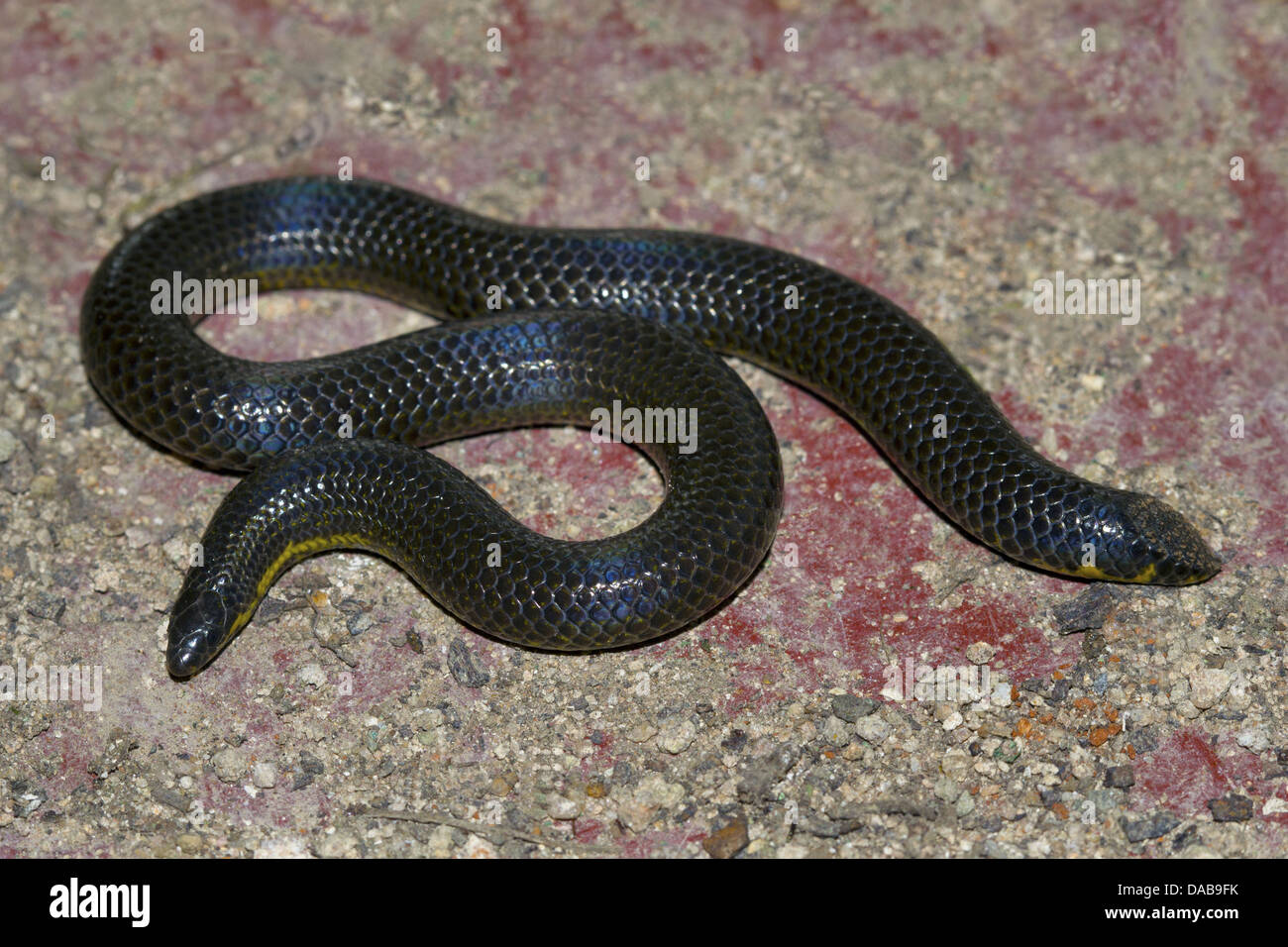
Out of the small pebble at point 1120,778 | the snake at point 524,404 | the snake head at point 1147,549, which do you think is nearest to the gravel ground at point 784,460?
the small pebble at point 1120,778

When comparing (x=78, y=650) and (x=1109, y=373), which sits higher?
(x=1109, y=373)

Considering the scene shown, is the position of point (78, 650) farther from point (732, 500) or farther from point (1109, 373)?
point (1109, 373)

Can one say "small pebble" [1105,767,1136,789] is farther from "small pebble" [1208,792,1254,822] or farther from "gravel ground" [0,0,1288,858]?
"small pebble" [1208,792,1254,822]

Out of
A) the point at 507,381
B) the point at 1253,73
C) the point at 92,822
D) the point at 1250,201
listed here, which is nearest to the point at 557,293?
the point at 507,381

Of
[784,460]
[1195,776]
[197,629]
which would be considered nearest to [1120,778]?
[1195,776]

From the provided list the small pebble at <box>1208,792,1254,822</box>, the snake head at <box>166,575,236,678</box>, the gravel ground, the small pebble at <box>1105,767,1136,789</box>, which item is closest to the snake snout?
the gravel ground

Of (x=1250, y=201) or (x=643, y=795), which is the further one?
(x=1250, y=201)

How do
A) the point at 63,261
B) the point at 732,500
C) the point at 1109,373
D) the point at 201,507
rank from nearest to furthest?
the point at 732,500, the point at 201,507, the point at 1109,373, the point at 63,261
